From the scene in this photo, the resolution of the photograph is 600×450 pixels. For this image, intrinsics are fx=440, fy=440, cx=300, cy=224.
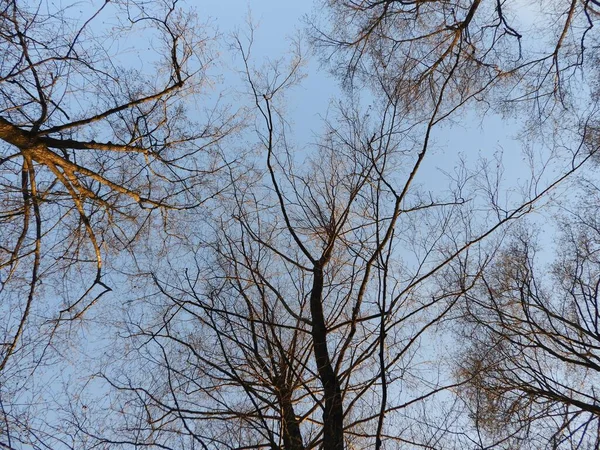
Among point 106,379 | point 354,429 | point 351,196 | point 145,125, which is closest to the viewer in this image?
point 106,379

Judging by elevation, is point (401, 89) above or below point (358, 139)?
above

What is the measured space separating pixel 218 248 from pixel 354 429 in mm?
2515

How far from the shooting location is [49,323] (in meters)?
5.13

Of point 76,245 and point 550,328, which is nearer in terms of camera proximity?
point 76,245

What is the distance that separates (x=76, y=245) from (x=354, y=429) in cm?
409

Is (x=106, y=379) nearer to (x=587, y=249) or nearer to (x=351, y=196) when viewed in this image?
(x=351, y=196)

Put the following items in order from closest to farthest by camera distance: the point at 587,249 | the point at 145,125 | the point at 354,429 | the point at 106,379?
the point at 106,379
the point at 354,429
the point at 145,125
the point at 587,249

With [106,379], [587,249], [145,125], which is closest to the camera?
[106,379]

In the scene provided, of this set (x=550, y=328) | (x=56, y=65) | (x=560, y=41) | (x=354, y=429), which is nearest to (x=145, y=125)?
(x=56, y=65)

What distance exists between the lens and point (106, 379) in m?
4.37

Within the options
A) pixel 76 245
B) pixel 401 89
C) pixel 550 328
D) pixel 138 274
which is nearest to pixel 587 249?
pixel 550 328

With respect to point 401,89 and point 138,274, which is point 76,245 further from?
point 401,89

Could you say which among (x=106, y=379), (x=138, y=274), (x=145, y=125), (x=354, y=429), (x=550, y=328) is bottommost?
(x=354, y=429)

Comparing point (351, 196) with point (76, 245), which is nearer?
point (351, 196)
